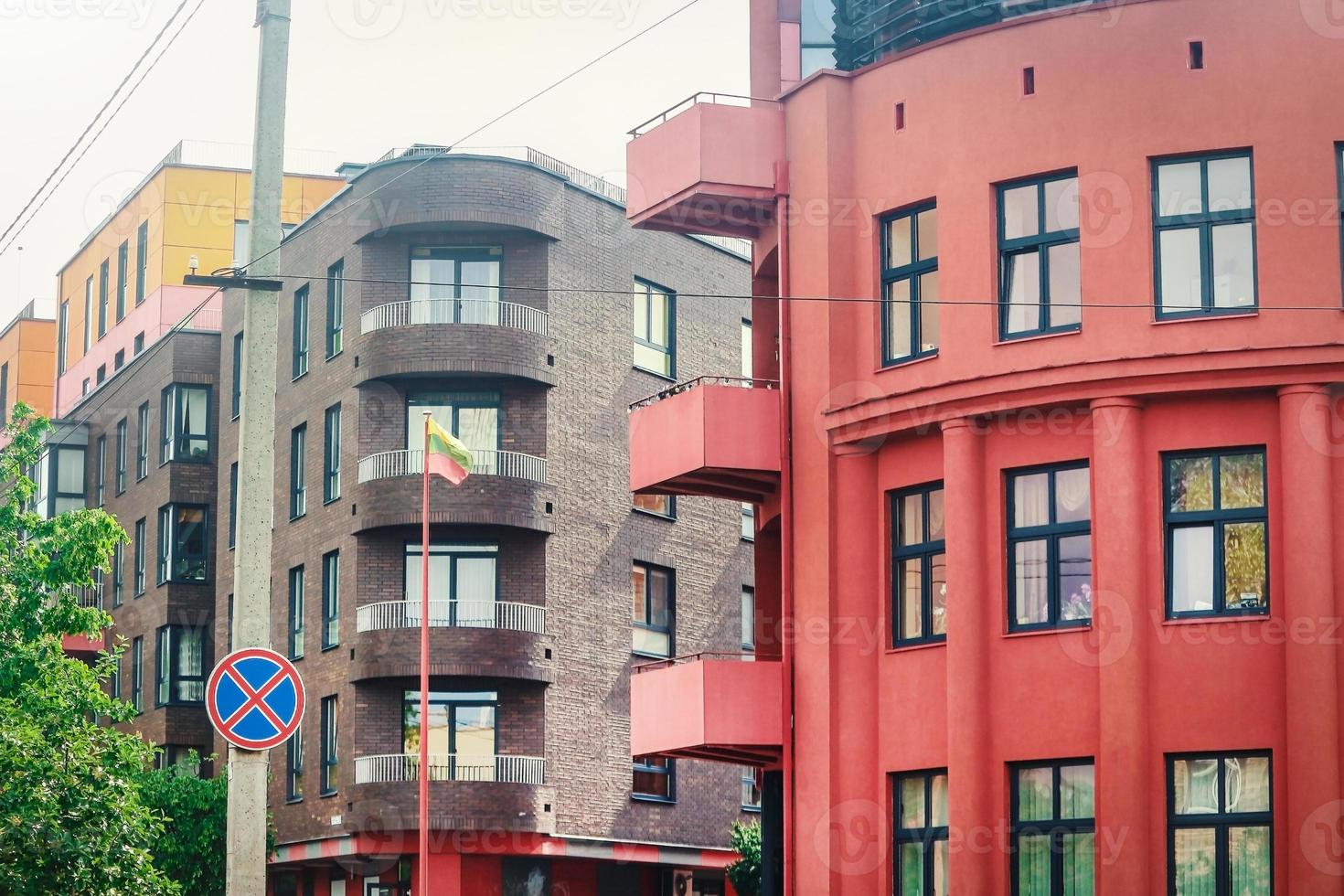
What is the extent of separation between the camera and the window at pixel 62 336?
249 feet

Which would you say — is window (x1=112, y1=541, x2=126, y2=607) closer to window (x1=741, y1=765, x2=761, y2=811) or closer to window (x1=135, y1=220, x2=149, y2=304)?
window (x1=135, y1=220, x2=149, y2=304)

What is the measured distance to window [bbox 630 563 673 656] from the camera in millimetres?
48031

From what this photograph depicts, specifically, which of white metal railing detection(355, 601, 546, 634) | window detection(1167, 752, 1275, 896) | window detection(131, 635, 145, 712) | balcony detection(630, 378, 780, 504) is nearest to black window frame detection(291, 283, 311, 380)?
white metal railing detection(355, 601, 546, 634)

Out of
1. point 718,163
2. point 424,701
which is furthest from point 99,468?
point 718,163

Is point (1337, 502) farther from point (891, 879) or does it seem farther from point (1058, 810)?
point (891, 879)

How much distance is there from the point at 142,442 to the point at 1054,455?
128 feet

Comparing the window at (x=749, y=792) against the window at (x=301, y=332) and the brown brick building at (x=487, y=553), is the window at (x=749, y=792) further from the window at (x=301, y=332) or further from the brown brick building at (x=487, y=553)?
the window at (x=301, y=332)

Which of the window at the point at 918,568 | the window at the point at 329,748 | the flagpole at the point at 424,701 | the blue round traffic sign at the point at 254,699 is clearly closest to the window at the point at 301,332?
the window at the point at 329,748

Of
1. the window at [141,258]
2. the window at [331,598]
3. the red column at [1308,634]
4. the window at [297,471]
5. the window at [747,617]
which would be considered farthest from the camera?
the window at [141,258]

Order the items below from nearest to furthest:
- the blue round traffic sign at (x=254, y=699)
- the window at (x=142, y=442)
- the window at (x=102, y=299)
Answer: the blue round traffic sign at (x=254, y=699), the window at (x=142, y=442), the window at (x=102, y=299)

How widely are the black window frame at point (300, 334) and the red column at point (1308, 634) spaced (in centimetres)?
3020

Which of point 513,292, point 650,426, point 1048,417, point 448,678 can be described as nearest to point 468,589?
point 448,678

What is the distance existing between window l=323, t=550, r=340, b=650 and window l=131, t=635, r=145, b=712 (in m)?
11.5

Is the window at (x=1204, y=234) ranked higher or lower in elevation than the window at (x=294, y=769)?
higher
